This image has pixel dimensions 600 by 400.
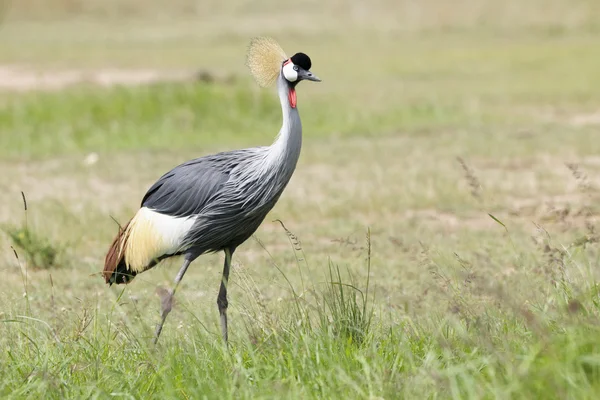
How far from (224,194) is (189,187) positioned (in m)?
0.27

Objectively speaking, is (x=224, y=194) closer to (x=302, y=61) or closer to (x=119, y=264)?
(x=302, y=61)

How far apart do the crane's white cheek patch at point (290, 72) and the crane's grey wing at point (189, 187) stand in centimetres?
57

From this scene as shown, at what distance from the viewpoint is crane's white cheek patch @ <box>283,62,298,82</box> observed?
5.36 m

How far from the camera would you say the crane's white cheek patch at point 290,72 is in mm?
5359

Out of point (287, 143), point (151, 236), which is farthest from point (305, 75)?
point (151, 236)

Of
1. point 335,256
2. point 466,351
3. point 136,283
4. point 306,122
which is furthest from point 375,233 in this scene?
point 306,122

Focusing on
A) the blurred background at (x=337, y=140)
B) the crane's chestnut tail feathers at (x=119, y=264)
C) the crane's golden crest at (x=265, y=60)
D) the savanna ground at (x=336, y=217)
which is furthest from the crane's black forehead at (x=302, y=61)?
the crane's chestnut tail feathers at (x=119, y=264)

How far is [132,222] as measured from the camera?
5.89 meters

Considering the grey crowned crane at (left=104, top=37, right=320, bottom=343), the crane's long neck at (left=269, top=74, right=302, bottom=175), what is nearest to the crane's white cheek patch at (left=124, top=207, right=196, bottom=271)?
the grey crowned crane at (left=104, top=37, right=320, bottom=343)

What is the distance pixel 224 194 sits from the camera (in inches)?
214

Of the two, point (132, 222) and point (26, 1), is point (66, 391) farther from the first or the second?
point (26, 1)

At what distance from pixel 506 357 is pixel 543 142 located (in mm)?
8955

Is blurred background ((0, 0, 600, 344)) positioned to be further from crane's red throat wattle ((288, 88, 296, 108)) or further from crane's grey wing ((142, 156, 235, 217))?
crane's red throat wattle ((288, 88, 296, 108))

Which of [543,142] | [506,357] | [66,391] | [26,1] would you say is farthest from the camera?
[26,1]
